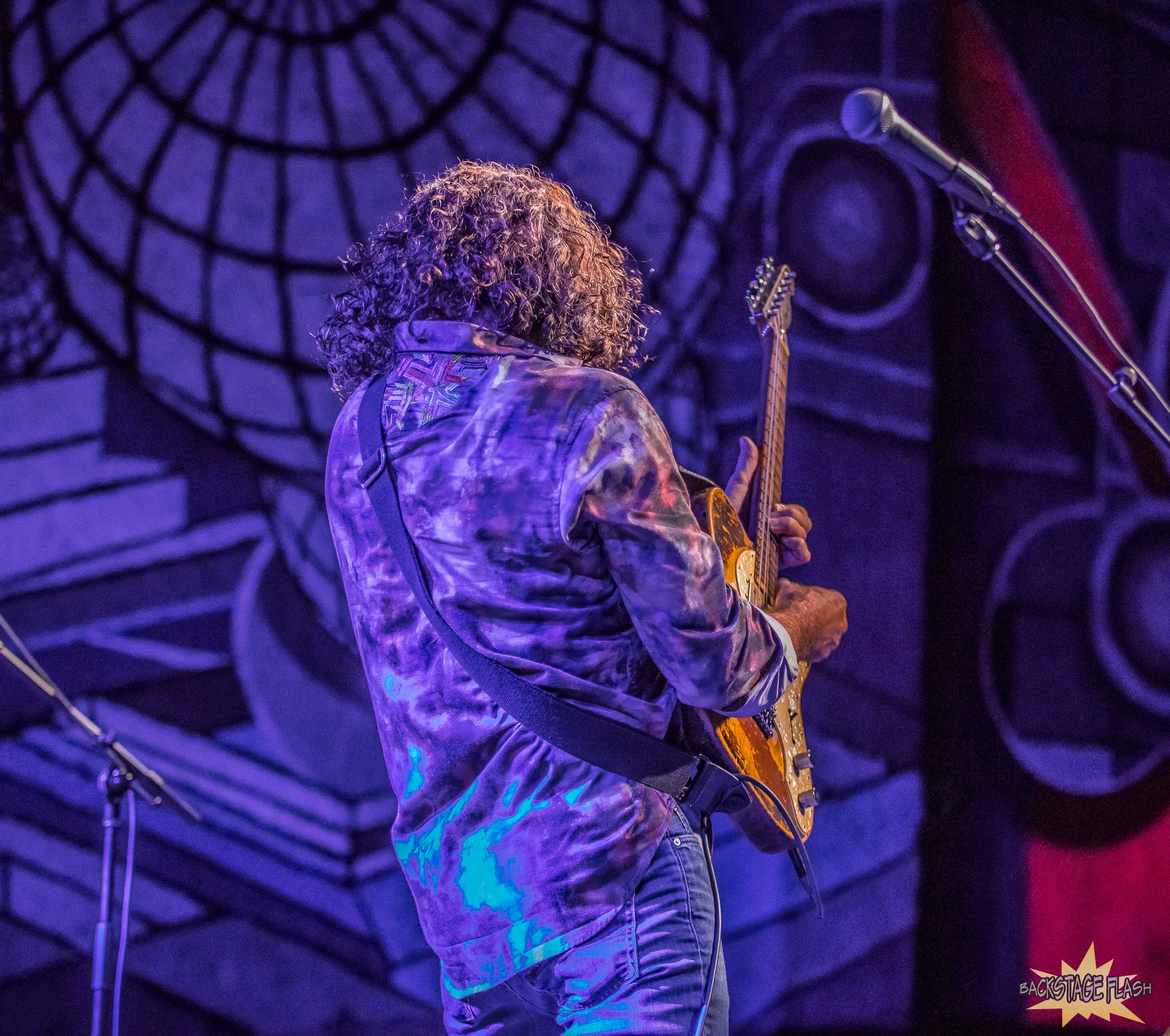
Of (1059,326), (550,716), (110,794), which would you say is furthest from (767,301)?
(110,794)

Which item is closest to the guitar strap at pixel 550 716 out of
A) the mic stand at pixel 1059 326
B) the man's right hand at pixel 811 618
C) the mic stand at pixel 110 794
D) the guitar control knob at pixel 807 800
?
the man's right hand at pixel 811 618

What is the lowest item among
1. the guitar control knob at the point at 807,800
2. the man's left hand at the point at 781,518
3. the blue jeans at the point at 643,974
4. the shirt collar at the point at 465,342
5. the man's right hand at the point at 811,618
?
the guitar control knob at the point at 807,800

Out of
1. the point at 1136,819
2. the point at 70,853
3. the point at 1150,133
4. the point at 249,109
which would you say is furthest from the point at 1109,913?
the point at 249,109

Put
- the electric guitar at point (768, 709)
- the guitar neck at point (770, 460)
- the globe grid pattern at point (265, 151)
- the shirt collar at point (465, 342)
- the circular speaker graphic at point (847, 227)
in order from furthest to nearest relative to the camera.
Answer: the circular speaker graphic at point (847, 227), the globe grid pattern at point (265, 151), the guitar neck at point (770, 460), the electric guitar at point (768, 709), the shirt collar at point (465, 342)

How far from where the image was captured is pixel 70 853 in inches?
131

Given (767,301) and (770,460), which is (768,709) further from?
(767,301)

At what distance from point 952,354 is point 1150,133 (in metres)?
1.33

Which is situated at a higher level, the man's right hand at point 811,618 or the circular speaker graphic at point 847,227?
the circular speaker graphic at point 847,227

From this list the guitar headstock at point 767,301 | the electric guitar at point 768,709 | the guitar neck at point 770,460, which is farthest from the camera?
the guitar headstock at point 767,301

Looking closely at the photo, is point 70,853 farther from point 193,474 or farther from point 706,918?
point 706,918

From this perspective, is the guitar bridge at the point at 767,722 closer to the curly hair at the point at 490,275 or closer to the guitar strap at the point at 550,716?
the guitar strap at the point at 550,716

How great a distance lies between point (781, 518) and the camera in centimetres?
212

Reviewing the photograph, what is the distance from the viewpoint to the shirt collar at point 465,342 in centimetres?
144

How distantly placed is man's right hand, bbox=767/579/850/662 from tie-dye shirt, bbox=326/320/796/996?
28cm
